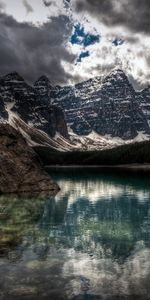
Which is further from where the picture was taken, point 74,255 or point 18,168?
point 18,168

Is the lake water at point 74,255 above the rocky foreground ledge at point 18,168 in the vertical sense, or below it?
below

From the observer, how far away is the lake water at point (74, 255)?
21.0m

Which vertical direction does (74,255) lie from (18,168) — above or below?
below

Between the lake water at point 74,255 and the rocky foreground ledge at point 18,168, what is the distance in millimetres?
23974

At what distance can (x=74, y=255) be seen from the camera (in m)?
28.6

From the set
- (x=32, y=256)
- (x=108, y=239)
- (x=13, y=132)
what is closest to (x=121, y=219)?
(x=108, y=239)

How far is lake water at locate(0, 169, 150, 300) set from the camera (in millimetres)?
21047

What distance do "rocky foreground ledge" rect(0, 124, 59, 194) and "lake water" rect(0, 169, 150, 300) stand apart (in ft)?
78.7

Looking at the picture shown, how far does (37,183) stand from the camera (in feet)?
259

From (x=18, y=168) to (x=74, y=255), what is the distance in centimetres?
4922

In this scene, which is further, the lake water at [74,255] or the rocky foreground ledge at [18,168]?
the rocky foreground ledge at [18,168]

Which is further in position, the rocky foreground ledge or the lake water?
the rocky foreground ledge

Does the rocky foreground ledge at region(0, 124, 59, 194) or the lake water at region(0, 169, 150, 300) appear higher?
the rocky foreground ledge at region(0, 124, 59, 194)

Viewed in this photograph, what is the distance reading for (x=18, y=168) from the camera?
76.7 metres
